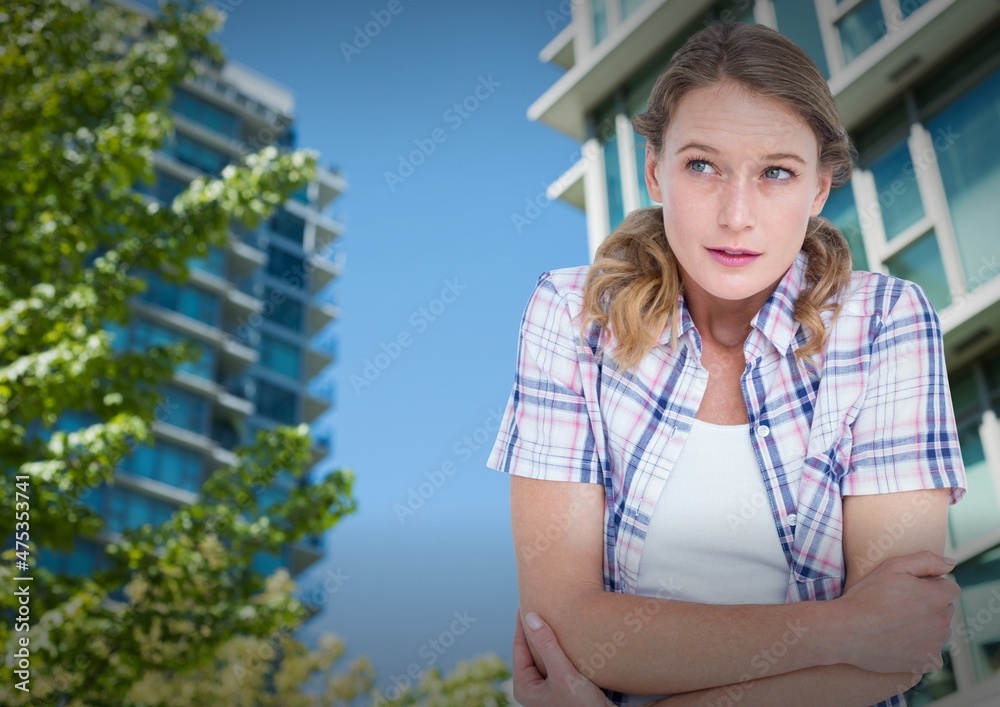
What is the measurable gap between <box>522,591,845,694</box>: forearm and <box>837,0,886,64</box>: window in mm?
8020

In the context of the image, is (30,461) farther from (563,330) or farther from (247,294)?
(247,294)

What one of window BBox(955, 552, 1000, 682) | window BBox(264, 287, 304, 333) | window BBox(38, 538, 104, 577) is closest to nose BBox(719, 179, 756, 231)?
window BBox(955, 552, 1000, 682)

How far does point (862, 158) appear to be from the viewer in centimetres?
866

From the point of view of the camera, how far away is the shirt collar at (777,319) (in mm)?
1738

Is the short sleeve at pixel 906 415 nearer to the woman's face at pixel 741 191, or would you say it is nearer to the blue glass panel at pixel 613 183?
the woman's face at pixel 741 191

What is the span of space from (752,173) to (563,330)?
0.45m

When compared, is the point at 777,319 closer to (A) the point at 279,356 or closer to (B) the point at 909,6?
(B) the point at 909,6

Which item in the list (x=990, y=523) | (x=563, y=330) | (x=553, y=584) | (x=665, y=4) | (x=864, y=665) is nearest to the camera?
(x=864, y=665)

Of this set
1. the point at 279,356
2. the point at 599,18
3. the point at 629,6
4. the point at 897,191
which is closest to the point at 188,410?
the point at 279,356

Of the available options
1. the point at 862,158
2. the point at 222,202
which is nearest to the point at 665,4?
the point at 862,158

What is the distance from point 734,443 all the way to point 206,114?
1678 inches

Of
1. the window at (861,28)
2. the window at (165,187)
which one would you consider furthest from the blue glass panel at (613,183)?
the window at (165,187)

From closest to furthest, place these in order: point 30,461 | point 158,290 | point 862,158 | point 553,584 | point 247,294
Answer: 1. point 553,584
2. point 30,461
3. point 862,158
4. point 158,290
5. point 247,294

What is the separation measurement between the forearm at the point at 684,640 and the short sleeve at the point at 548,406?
0.24 metres
